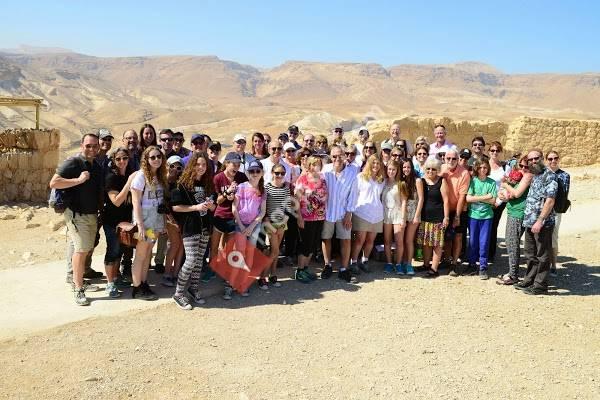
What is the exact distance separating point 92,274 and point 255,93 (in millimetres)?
83264

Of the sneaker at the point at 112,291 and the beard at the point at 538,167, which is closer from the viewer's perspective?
the sneaker at the point at 112,291

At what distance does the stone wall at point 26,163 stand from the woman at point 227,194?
755 cm

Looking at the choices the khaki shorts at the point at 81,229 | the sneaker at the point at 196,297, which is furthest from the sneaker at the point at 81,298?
the sneaker at the point at 196,297

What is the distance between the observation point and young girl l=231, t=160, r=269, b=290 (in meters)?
5.31

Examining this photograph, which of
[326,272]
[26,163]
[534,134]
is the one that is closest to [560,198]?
[326,272]

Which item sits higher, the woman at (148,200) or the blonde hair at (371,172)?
the blonde hair at (371,172)

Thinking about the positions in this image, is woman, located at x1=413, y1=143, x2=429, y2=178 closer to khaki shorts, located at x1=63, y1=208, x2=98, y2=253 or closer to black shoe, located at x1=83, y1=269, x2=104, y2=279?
khaki shorts, located at x1=63, y1=208, x2=98, y2=253

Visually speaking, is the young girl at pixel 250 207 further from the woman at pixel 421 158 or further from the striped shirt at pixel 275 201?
the woman at pixel 421 158

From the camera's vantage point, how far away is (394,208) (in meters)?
6.18

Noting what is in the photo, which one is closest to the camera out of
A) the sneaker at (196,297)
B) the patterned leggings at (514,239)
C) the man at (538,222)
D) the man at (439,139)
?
the sneaker at (196,297)

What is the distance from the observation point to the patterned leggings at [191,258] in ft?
16.3

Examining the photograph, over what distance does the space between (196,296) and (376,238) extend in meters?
2.80

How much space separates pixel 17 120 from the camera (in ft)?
106

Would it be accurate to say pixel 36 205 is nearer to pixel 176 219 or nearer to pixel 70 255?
pixel 70 255
